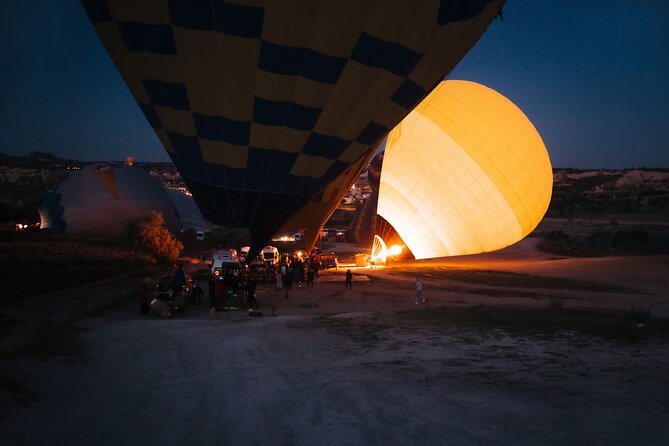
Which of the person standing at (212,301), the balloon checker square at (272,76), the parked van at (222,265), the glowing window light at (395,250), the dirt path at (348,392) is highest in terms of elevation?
the balloon checker square at (272,76)

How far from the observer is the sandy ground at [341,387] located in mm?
3629

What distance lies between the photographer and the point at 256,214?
37.3 feet

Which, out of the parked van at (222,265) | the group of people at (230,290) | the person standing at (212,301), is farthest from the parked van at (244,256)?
the person standing at (212,301)

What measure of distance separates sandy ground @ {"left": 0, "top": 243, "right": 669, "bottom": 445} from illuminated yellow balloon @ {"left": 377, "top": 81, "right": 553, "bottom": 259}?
12.6m

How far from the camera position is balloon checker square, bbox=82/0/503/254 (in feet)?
29.0

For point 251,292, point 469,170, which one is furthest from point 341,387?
point 469,170

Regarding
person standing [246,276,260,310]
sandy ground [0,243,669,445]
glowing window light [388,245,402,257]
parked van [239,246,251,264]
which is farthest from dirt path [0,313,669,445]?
glowing window light [388,245,402,257]

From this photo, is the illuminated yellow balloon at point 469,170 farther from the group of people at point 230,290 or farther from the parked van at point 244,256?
the group of people at point 230,290

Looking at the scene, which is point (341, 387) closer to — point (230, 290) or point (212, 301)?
point (212, 301)

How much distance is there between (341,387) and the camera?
4.59 m

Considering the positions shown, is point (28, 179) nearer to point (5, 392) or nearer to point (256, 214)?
point (256, 214)

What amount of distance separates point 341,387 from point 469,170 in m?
15.9

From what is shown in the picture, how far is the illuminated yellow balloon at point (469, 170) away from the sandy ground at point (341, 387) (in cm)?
1265

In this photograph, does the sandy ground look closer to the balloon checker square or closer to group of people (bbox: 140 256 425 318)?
group of people (bbox: 140 256 425 318)
